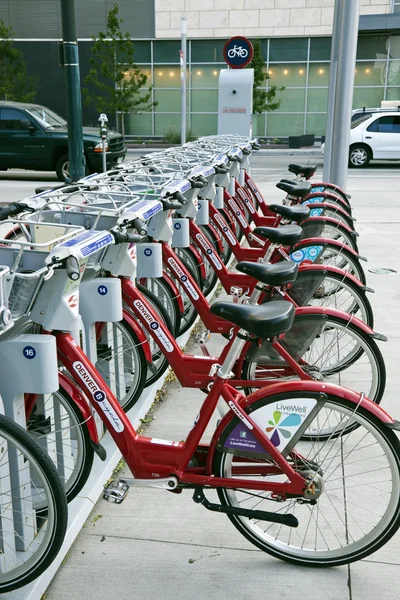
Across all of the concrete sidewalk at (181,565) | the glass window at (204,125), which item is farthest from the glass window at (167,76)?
the concrete sidewalk at (181,565)

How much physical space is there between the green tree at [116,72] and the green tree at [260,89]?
390 centimetres

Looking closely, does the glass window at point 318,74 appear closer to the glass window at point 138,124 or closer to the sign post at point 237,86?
the glass window at point 138,124

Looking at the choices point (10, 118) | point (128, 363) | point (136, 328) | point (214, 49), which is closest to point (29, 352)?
point (136, 328)

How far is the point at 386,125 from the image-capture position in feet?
61.1

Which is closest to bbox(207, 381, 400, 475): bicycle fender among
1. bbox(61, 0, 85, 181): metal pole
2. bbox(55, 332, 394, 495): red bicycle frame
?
bbox(55, 332, 394, 495): red bicycle frame

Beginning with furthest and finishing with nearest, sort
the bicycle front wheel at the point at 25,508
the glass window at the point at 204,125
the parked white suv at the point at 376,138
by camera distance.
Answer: the glass window at the point at 204,125 → the parked white suv at the point at 376,138 → the bicycle front wheel at the point at 25,508

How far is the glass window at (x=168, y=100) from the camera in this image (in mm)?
27688

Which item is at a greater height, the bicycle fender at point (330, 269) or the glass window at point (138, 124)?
the bicycle fender at point (330, 269)

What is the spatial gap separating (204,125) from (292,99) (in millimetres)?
3676

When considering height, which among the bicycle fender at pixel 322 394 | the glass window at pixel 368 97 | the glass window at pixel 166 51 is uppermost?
the glass window at pixel 166 51

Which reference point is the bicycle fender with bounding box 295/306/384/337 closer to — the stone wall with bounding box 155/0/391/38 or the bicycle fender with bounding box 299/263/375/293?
the bicycle fender with bounding box 299/263/375/293

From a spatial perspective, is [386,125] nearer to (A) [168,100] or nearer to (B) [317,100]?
(B) [317,100]

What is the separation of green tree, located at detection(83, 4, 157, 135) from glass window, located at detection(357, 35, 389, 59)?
8.24 metres

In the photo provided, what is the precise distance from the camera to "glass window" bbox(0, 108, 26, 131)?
1512 cm
